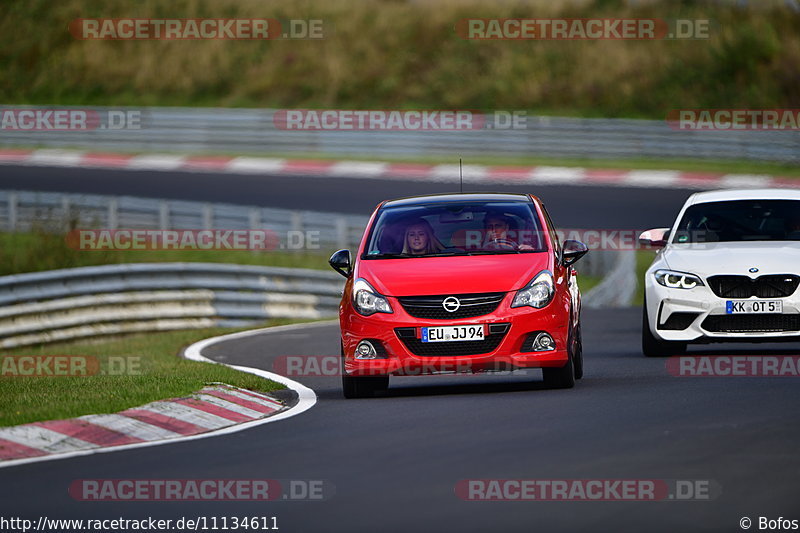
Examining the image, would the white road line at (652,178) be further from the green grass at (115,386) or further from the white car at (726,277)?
the white car at (726,277)

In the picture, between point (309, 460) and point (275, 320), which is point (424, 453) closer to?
point (309, 460)

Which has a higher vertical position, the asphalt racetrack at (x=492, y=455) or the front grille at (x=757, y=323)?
the front grille at (x=757, y=323)

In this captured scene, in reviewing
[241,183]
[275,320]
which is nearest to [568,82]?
[241,183]

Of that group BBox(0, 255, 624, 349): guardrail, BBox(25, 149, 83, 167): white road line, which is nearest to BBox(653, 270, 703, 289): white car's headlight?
BBox(0, 255, 624, 349): guardrail

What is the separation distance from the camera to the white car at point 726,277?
45.6 feet

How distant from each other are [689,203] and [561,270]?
120 inches

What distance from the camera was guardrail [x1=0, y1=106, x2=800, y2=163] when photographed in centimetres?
3550

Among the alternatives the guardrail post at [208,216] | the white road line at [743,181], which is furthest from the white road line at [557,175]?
the guardrail post at [208,216]

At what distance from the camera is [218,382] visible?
12.7 metres

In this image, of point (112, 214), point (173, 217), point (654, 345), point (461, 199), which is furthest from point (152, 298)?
point (461, 199)

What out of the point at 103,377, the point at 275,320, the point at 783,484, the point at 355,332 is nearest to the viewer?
the point at 783,484

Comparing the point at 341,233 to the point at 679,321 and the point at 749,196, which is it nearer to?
the point at 749,196

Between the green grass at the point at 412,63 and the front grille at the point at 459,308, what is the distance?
3231 cm

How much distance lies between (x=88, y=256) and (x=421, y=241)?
13899 millimetres
